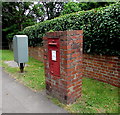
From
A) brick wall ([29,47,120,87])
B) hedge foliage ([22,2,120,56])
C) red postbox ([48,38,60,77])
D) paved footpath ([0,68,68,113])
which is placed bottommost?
paved footpath ([0,68,68,113])

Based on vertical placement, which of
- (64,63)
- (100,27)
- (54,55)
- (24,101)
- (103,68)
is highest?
(100,27)

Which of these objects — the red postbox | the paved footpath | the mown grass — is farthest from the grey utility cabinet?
the red postbox

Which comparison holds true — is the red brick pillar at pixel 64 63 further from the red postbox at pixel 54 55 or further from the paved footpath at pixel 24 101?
the paved footpath at pixel 24 101

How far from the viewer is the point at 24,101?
8.82 ft

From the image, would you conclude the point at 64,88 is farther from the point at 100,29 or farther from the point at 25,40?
the point at 25,40

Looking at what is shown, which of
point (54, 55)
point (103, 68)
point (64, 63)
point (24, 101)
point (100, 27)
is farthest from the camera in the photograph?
point (103, 68)

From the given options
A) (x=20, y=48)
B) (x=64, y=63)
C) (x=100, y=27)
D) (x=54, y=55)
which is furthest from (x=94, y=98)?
(x=20, y=48)

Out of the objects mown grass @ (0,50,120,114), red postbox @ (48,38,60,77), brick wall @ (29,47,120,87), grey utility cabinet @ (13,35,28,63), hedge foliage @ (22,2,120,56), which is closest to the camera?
mown grass @ (0,50,120,114)

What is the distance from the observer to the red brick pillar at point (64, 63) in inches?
92.7

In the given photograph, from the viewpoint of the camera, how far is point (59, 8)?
21547 mm

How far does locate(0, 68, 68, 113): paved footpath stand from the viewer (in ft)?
7.73

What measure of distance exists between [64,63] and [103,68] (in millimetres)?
1814

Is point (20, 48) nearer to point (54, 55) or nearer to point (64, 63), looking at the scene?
point (54, 55)

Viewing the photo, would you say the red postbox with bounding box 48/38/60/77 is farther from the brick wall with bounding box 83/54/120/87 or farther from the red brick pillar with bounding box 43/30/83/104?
the brick wall with bounding box 83/54/120/87
